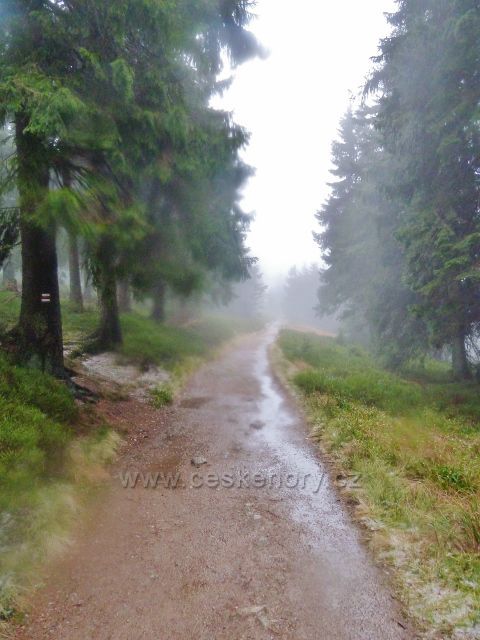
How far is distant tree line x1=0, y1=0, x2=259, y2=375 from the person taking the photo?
562 centimetres

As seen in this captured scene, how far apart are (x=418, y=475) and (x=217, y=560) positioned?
3.57 metres

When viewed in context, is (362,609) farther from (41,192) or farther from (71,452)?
(41,192)

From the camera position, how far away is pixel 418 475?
5852 mm

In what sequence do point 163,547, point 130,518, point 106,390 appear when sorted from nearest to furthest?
point 163,547
point 130,518
point 106,390

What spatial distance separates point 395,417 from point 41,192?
8.81 meters

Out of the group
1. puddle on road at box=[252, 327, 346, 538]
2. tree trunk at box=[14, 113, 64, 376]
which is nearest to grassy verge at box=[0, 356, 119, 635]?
tree trunk at box=[14, 113, 64, 376]

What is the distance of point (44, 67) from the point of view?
6023 mm

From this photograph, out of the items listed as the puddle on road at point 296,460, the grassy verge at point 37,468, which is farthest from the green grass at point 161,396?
the puddle on road at point 296,460

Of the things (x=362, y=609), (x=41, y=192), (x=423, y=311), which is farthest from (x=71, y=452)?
(x=423, y=311)

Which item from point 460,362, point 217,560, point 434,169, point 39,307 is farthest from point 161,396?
point 434,169

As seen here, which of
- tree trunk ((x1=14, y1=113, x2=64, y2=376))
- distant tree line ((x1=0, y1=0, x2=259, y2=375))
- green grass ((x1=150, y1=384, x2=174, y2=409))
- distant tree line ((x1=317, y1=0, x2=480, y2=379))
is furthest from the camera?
distant tree line ((x1=317, y1=0, x2=480, y2=379))

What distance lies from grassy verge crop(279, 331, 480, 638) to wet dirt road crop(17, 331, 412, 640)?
349 millimetres

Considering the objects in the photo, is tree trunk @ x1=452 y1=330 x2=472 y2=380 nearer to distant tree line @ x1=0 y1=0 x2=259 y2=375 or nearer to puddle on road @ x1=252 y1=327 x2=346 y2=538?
puddle on road @ x1=252 y1=327 x2=346 y2=538

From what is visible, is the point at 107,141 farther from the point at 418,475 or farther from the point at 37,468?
the point at 418,475
